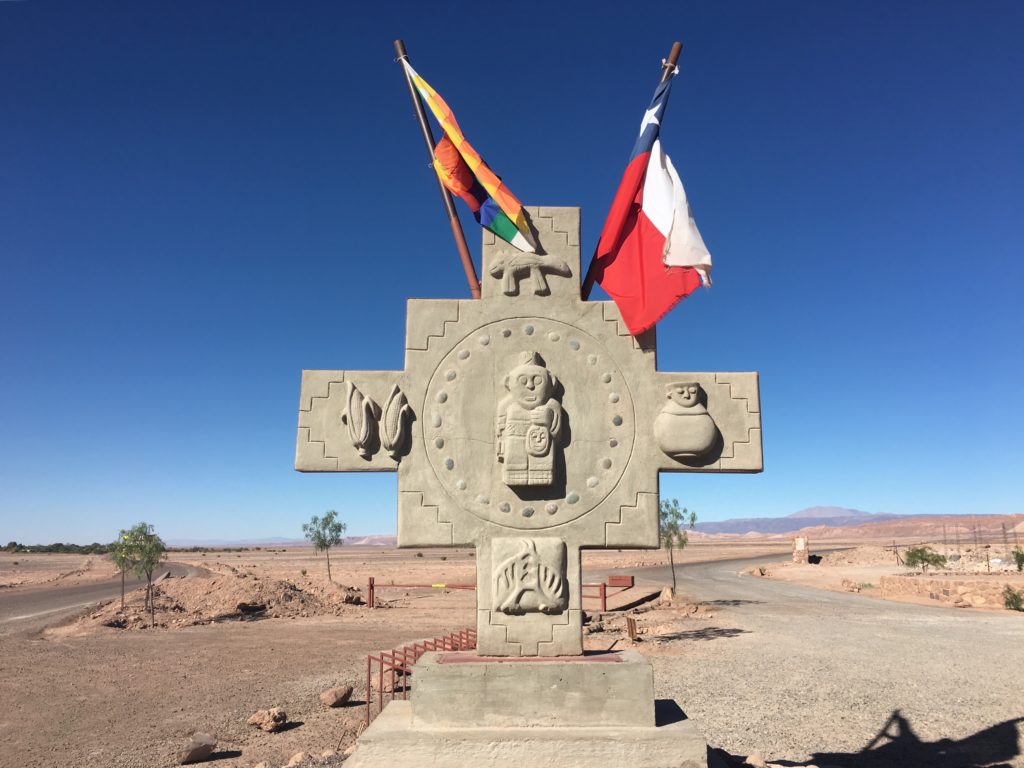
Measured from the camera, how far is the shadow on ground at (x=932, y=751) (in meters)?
9.45

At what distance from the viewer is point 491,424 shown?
6.55 meters

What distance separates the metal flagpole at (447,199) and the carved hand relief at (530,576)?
275 cm

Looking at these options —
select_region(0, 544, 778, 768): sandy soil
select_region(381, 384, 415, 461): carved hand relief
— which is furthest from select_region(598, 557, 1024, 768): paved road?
select_region(381, 384, 415, 461): carved hand relief

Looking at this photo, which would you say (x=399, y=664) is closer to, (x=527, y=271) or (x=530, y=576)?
(x=530, y=576)

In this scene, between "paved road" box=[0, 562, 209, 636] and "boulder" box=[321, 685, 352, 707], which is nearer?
"boulder" box=[321, 685, 352, 707]

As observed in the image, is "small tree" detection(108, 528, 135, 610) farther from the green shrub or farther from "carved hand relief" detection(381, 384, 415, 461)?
the green shrub

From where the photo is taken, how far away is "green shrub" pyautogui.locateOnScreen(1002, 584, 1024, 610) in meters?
26.0

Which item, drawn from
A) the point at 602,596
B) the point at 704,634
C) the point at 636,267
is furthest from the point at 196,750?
the point at 602,596

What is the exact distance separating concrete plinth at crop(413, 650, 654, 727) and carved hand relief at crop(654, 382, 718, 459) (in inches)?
82.8

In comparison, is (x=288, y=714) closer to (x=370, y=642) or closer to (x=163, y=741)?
(x=163, y=741)

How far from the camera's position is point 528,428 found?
6332 millimetres

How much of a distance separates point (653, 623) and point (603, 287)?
1924cm

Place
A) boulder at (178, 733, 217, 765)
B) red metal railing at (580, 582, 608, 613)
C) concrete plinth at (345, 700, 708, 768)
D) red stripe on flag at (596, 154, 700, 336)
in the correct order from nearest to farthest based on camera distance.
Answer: concrete plinth at (345, 700, 708, 768) → red stripe on flag at (596, 154, 700, 336) → boulder at (178, 733, 217, 765) → red metal railing at (580, 582, 608, 613)

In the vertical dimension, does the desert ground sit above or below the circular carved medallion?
below
